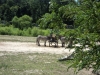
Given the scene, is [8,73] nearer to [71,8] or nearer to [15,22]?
[71,8]

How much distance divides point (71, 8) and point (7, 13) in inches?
2390

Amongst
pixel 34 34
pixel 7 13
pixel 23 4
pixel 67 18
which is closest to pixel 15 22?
pixel 34 34

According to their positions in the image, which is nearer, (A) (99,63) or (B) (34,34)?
(A) (99,63)

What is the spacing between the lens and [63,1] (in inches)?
151

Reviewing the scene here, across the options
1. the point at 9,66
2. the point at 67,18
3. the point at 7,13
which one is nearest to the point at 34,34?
the point at 9,66

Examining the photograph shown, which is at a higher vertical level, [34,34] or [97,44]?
[97,44]

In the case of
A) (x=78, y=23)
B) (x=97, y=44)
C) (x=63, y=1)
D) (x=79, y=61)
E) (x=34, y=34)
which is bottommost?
(x=34, y=34)

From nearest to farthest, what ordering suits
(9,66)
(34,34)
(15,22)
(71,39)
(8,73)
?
(71,39) < (8,73) < (9,66) < (34,34) < (15,22)

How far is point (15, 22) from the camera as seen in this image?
1580 inches

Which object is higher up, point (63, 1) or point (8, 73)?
point (63, 1)

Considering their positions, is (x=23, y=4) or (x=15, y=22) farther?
(x=23, y=4)

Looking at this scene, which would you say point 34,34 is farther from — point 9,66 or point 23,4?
point 23,4

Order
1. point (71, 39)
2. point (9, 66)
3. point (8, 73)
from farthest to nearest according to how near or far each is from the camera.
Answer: point (9, 66) < point (8, 73) < point (71, 39)

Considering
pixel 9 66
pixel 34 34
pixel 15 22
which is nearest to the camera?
pixel 9 66
